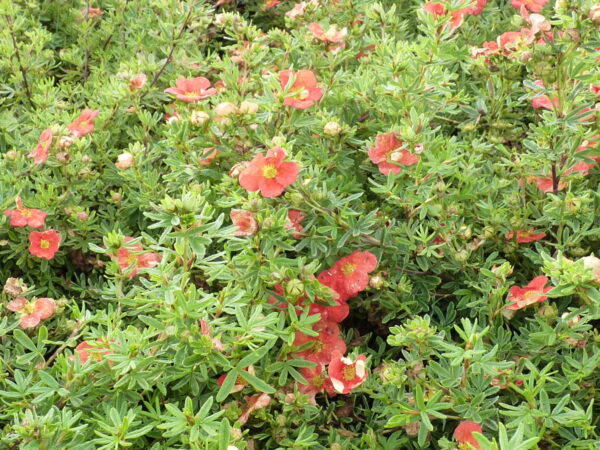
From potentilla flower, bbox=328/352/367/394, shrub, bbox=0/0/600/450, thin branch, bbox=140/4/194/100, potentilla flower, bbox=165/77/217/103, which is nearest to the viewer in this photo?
shrub, bbox=0/0/600/450

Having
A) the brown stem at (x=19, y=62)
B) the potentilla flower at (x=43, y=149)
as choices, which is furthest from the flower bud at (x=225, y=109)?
the brown stem at (x=19, y=62)

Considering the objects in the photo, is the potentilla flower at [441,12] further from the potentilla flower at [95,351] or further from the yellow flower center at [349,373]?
the potentilla flower at [95,351]

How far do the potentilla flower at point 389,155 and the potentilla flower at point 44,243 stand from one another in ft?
3.86

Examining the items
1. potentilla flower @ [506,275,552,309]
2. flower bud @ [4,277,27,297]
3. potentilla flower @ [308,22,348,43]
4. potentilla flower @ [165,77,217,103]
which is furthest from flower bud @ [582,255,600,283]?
flower bud @ [4,277,27,297]

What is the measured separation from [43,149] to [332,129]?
1.07 m

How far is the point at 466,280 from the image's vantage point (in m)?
2.24

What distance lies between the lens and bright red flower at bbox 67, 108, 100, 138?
8.96 feet

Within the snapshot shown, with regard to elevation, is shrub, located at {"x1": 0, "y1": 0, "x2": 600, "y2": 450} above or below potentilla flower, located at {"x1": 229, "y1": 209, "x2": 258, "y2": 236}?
below

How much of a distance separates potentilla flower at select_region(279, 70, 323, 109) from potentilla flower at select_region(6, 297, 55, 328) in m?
0.99

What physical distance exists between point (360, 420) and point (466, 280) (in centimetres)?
55

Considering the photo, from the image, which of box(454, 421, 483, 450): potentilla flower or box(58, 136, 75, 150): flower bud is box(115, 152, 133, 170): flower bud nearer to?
box(58, 136, 75, 150): flower bud

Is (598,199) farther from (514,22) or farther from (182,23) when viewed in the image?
(182,23)

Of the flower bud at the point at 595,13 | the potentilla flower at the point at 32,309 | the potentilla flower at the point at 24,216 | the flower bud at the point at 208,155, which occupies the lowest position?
the potentilla flower at the point at 32,309

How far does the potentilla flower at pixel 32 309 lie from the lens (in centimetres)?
214
